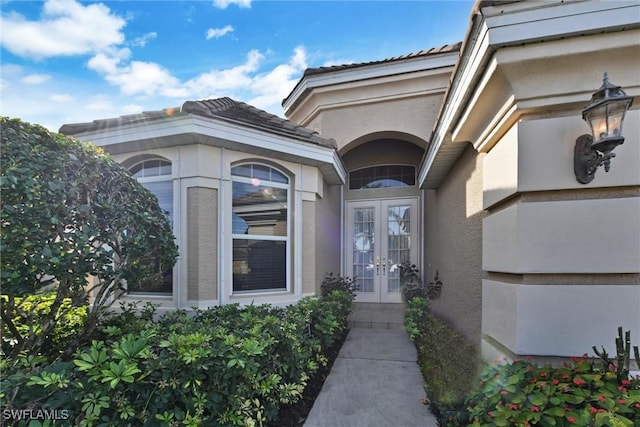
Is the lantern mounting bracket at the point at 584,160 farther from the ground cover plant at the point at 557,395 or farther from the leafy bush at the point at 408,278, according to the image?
the leafy bush at the point at 408,278

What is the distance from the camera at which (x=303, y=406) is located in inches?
133

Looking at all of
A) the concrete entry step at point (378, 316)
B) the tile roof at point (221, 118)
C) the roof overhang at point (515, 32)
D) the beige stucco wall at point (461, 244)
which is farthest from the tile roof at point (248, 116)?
the concrete entry step at point (378, 316)

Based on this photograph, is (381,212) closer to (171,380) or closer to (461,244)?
(461,244)

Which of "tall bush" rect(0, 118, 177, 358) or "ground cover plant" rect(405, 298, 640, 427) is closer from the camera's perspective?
"ground cover plant" rect(405, 298, 640, 427)

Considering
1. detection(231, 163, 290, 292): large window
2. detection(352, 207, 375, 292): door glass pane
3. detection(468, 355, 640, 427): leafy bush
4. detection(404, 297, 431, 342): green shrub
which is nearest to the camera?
detection(468, 355, 640, 427): leafy bush

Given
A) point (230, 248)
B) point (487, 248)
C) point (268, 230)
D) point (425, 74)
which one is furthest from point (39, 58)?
point (425, 74)

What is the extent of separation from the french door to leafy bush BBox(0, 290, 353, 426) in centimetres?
462

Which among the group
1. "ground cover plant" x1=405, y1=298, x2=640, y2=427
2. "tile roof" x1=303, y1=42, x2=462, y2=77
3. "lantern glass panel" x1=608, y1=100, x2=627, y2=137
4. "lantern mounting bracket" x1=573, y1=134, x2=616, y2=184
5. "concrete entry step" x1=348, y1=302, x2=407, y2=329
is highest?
"tile roof" x1=303, y1=42, x2=462, y2=77

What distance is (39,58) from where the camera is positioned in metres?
3.71

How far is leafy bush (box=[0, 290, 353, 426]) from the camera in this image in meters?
2.22

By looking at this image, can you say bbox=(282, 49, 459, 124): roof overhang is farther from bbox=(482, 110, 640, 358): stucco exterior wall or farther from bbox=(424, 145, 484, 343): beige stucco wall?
bbox=(482, 110, 640, 358): stucco exterior wall

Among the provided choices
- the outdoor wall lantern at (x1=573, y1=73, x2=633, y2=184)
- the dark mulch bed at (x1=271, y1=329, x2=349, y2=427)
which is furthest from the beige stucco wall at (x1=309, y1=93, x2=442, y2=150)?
the outdoor wall lantern at (x1=573, y1=73, x2=633, y2=184)

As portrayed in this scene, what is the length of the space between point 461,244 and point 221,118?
3864 millimetres

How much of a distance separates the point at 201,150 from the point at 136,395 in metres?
3.12
